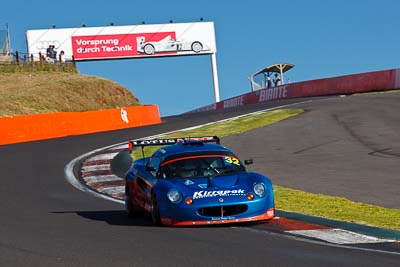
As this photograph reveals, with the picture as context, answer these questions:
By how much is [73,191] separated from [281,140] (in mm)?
9379

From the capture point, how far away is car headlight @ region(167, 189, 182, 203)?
11.1 meters

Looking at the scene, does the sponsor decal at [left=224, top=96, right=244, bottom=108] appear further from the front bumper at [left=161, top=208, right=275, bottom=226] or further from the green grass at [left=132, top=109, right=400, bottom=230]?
the front bumper at [left=161, top=208, right=275, bottom=226]

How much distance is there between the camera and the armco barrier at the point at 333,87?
48000 mm

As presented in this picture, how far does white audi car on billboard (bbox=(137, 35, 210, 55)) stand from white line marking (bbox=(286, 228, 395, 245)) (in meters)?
67.0

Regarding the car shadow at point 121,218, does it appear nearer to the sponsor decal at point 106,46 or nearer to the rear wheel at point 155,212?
the rear wheel at point 155,212

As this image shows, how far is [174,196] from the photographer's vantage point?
36.7 feet

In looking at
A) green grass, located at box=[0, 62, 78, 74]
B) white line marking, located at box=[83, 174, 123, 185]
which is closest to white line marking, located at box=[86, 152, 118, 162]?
white line marking, located at box=[83, 174, 123, 185]

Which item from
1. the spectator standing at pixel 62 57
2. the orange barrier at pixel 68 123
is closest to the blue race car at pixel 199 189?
the orange barrier at pixel 68 123

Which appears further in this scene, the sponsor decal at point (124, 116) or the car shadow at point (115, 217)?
the sponsor decal at point (124, 116)

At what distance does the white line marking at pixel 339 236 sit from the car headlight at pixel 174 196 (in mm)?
1614

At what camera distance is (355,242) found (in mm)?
9430

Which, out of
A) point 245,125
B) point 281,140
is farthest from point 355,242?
point 245,125

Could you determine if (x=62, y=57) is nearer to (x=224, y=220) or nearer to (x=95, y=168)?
(x=95, y=168)

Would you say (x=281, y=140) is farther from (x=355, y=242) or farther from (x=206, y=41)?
(x=206, y=41)
